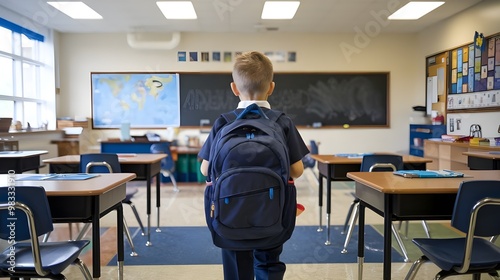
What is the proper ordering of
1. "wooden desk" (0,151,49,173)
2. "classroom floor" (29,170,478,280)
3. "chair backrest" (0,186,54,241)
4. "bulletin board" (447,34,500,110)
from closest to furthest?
"chair backrest" (0,186,54,241), "classroom floor" (29,170,478,280), "wooden desk" (0,151,49,173), "bulletin board" (447,34,500,110)

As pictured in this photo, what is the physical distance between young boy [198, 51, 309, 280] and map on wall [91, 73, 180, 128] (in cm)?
598

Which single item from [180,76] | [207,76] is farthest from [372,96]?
[180,76]

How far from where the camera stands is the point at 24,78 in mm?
6578

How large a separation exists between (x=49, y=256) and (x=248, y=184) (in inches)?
41.6

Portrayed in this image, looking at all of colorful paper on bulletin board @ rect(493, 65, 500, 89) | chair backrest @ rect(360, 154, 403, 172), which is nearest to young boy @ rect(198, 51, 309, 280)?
chair backrest @ rect(360, 154, 403, 172)

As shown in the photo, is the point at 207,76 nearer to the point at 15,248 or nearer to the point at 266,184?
the point at 15,248

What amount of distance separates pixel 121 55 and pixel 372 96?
483 centimetres

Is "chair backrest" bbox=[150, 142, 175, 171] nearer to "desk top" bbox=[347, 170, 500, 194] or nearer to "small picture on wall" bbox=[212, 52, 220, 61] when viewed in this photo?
"small picture on wall" bbox=[212, 52, 220, 61]

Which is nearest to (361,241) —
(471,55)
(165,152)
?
(165,152)

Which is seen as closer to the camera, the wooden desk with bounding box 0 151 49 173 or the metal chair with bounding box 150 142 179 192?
the wooden desk with bounding box 0 151 49 173

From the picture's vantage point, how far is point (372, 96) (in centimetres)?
740

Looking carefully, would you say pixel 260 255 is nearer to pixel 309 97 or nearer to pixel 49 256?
pixel 49 256

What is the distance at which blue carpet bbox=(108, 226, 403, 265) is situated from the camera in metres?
3.01

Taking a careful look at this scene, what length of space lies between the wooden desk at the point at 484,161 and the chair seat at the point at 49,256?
3433 mm
